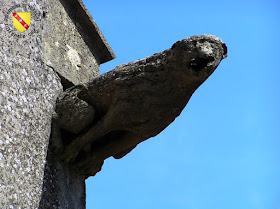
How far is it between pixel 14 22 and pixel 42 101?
639 millimetres

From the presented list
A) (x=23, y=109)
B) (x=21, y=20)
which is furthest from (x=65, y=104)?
(x=21, y=20)

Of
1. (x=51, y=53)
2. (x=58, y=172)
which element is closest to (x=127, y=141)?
(x=58, y=172)

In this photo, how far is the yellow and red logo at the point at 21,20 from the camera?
17.3 ft

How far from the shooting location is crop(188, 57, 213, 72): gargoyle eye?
5016 mm

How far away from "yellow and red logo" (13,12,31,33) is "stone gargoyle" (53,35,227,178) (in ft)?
2.04

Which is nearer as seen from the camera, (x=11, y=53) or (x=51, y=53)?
(x=11, y=53)

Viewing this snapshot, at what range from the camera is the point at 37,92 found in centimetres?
532

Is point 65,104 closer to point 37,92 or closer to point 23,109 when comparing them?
point 37,92

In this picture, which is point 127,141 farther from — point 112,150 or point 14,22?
point 14,22

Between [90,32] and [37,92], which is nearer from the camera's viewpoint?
[37,92]

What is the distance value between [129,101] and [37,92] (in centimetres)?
71

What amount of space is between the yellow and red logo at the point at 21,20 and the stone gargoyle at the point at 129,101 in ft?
2.04

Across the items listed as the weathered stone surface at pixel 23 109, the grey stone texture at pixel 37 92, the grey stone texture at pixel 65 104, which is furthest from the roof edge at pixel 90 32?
the weathered stone surface at pixel 23 109

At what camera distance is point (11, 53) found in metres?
5.11
